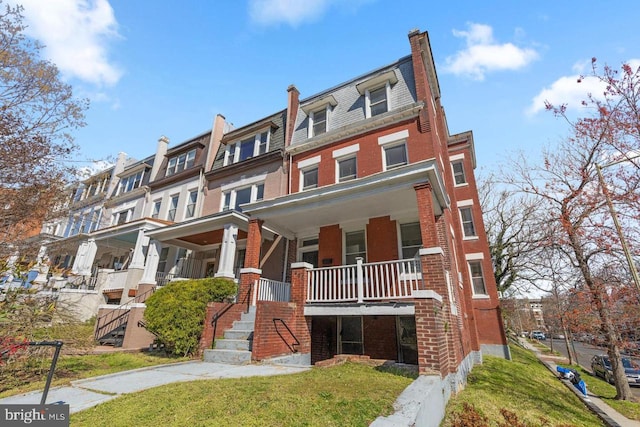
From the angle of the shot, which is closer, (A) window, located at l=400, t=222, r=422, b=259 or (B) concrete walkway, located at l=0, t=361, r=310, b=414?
(B) concrete walkway, located at l=0, t=361, r=310, b=414

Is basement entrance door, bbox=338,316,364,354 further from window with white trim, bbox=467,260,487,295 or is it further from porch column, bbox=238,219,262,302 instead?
window with white trim, bbox=467,260,487,295

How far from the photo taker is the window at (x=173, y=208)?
17641 millimetres

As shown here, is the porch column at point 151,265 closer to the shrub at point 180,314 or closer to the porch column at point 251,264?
the shrub at point 180,314

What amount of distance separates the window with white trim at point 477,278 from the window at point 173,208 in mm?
18008

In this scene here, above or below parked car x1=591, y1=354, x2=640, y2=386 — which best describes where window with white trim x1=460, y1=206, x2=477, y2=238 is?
above

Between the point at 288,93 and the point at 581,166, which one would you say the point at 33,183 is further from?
the point at 581,166

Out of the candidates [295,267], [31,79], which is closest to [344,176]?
[295,267]

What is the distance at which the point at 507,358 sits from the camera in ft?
50.4

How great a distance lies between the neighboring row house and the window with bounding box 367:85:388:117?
0.06 meters

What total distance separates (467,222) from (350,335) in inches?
446

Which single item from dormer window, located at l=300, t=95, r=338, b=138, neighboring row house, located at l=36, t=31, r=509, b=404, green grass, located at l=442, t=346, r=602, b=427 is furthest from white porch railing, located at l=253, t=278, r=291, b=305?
dormer window, located at l=300, t=95, r=338, b=138

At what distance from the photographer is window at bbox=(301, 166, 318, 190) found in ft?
45.0

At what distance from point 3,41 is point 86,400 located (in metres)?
12.1

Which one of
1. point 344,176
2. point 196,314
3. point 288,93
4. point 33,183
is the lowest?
point 196,314
